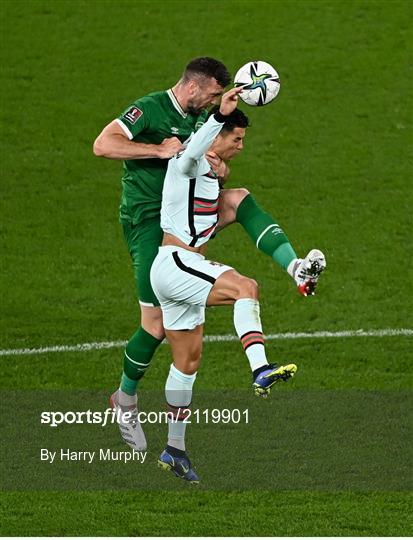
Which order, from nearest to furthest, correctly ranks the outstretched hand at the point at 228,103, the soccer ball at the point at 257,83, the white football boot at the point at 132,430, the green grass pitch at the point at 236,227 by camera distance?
the outstretched hand at the point at 228,103 < the soccer ball at the point at 257,83 < the green grass pitch at the point at 236,227 < the white football boot at the point at 132,430

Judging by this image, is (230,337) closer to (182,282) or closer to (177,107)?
(177,107)

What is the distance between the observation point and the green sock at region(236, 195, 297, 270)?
11.1m

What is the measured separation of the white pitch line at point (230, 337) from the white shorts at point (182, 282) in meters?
3.25

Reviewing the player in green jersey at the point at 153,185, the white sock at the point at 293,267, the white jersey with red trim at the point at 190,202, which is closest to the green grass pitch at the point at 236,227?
the player in green jersey at the point at 153,185

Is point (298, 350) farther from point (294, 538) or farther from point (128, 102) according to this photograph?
point (128, 102)

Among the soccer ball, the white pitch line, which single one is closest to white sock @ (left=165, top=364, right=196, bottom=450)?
the soccer ball

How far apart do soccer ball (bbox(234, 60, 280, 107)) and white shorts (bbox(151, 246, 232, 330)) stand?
1.14 metres

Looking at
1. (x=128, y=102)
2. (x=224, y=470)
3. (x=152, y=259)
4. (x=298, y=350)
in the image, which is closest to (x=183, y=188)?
(x=152, y=259)

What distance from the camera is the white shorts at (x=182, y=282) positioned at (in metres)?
10.8

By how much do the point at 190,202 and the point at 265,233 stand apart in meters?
0.62

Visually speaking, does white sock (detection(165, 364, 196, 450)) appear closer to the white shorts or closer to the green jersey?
the white shorts

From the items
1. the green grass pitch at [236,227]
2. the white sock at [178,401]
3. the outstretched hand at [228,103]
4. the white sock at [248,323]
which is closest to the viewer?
the outstretched hand at [228,103]

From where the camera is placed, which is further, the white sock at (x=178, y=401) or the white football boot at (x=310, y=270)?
the white sock at (x=178, y=401)

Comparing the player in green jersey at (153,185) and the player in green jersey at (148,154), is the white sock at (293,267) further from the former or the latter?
the player in green jersey at (148,154)
